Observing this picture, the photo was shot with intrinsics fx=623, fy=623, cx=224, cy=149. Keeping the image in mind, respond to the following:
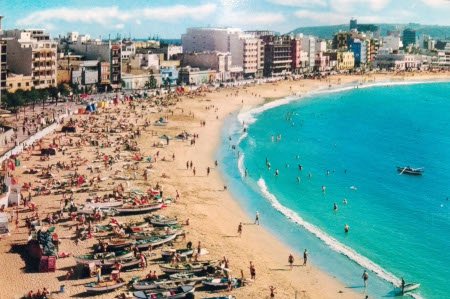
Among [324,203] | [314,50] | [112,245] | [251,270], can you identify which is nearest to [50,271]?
[112,245]

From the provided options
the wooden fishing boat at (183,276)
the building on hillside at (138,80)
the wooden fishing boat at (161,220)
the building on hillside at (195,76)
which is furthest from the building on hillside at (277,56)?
the wooden fishing boat at (183,276)

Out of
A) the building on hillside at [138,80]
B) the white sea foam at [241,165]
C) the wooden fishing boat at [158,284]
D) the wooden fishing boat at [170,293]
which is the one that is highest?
the building on hillside at [138,80]

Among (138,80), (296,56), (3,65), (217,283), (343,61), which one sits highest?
(296,56)

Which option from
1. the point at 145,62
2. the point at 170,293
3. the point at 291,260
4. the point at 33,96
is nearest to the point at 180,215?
the point at 291,260

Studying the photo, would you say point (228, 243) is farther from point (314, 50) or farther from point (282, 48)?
point (314, 50)

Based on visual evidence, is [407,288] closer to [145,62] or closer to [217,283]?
[217,283]

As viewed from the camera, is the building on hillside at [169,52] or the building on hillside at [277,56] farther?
the building on hillside at [277,56]

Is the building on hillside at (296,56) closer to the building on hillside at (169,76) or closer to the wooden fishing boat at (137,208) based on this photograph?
the building on hillside at (169,76)
